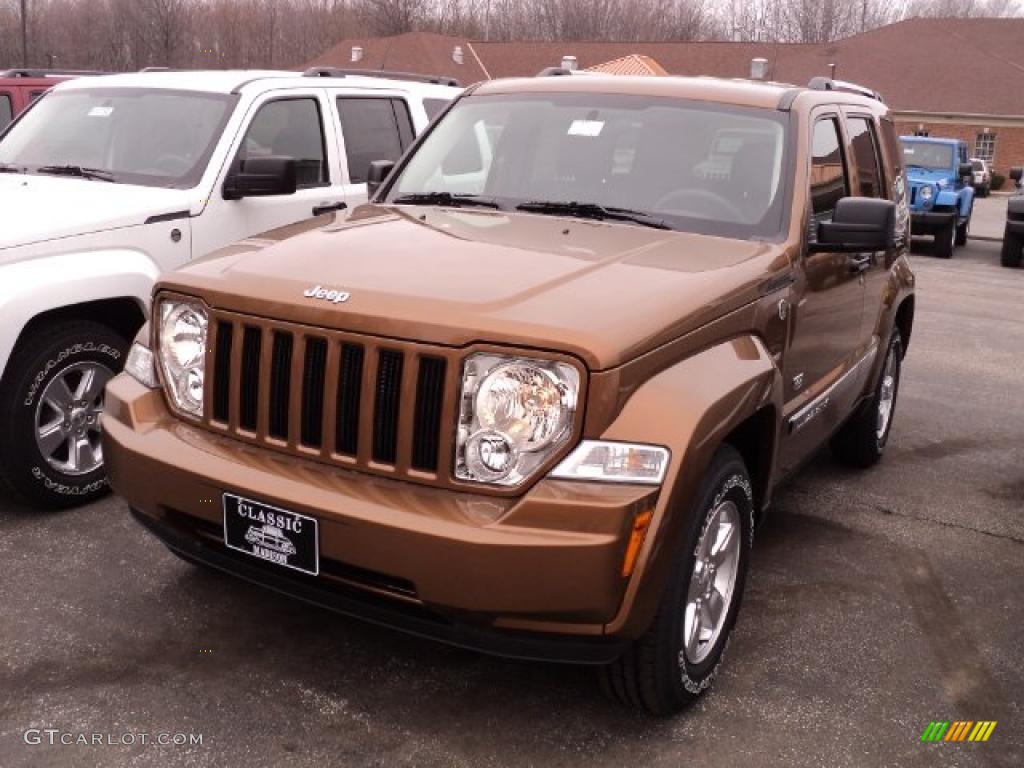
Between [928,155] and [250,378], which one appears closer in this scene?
[250,378]

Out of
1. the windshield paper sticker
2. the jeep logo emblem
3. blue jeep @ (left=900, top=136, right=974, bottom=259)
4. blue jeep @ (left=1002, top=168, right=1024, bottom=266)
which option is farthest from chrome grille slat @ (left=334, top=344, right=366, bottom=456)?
blue jeep @ (left=1002, top=168, right=1024, bottom=266)

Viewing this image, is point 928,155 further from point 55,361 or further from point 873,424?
point 55,361

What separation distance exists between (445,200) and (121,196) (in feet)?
5.66

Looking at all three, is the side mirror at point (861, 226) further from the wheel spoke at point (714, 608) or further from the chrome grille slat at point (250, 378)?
the chrome grille slat at point (250, 378)

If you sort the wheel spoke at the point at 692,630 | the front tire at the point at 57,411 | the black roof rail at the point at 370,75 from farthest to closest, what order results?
the black roof rail at the point at 370,75
the front tire at the point at 57,411
the wheel spoke at the point at 692,630

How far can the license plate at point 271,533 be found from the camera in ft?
9.41

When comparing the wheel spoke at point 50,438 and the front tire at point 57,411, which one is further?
the wheel spoke at point 50,438

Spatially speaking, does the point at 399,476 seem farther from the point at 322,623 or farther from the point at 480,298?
the point at 322,623

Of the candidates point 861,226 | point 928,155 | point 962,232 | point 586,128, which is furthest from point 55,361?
point 962,232

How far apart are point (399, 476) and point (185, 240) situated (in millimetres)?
2783

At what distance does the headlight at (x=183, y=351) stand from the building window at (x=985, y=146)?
158 feet

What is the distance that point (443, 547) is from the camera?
2646 mm

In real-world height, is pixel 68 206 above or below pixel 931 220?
above

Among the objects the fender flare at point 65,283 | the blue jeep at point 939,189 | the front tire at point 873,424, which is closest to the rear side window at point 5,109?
the fender flare at point 65,283
